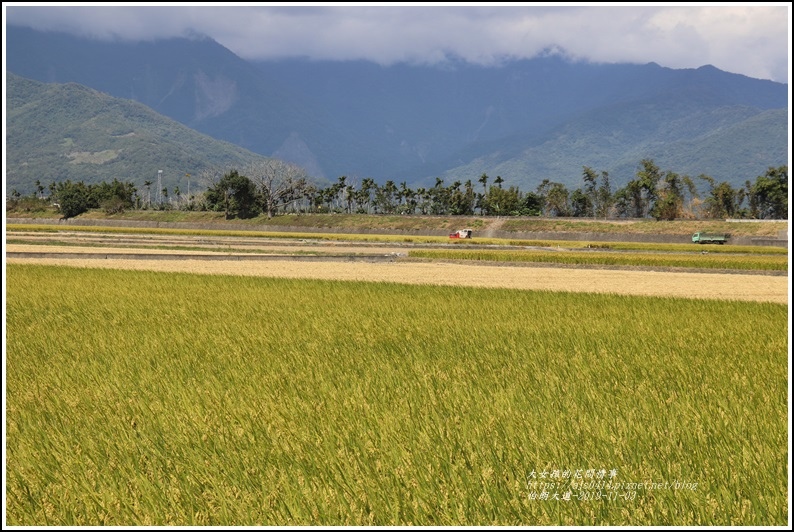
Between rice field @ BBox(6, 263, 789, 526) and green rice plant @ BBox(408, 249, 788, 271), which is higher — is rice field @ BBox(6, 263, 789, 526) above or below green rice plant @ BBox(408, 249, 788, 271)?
above

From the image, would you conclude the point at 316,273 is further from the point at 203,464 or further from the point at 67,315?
the point at 203,464

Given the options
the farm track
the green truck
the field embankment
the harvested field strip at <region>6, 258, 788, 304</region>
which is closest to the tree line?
the field embankment

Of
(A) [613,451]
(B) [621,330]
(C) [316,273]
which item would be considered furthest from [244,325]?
(C) [316,273]

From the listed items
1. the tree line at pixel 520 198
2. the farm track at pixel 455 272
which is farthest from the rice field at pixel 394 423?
the tree line at pixel 520 198

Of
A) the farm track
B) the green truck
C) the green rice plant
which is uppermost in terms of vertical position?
the farm track

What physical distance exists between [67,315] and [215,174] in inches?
7263

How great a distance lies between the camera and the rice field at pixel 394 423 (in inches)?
263

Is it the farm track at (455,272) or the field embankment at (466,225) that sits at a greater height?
the farm track at (455,272)

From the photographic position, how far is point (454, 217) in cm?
12600

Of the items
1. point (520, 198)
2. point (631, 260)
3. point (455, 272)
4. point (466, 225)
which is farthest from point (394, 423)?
point (520, 198)

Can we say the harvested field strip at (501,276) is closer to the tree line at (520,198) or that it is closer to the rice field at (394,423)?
the rice field at (394,423)

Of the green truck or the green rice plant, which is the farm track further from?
the green truck

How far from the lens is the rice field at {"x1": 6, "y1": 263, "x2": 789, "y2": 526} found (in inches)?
263

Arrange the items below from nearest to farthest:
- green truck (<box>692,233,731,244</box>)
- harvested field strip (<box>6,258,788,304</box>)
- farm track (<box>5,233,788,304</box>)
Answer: harvested field strip (<box>6,258,788,304</box>) < farm track (<box>5,233,788,304</box>) < green truck (<box>692,233,731,244</box>)
